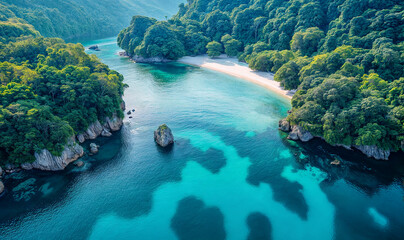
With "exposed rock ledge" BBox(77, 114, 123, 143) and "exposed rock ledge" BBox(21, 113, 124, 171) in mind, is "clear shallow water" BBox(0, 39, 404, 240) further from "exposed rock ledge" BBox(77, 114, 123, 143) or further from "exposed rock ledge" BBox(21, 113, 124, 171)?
"exposed rock ledge" BBox(77, 114, 123, 143)

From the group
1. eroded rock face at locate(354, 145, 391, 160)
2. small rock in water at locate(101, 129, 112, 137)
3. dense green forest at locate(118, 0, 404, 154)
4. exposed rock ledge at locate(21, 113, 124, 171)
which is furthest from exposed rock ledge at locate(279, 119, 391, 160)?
exposed rock ledge at locate(21, 113, 124, 171)

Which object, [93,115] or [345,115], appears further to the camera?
[93,115]

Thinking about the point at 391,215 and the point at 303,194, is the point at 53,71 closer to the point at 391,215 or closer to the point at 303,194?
the point at 303,194

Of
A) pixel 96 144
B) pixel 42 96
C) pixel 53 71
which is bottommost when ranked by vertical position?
pixel 96 144

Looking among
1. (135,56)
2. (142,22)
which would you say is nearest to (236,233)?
(135,56)

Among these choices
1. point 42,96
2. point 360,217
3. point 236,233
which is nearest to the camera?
point 236,233

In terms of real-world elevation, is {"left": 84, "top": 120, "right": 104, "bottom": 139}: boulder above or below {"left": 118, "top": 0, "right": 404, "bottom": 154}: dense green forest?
below

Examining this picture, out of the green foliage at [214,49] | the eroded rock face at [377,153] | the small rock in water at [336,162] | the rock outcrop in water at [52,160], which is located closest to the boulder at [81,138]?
the rock outcrop in water at [52,160]
